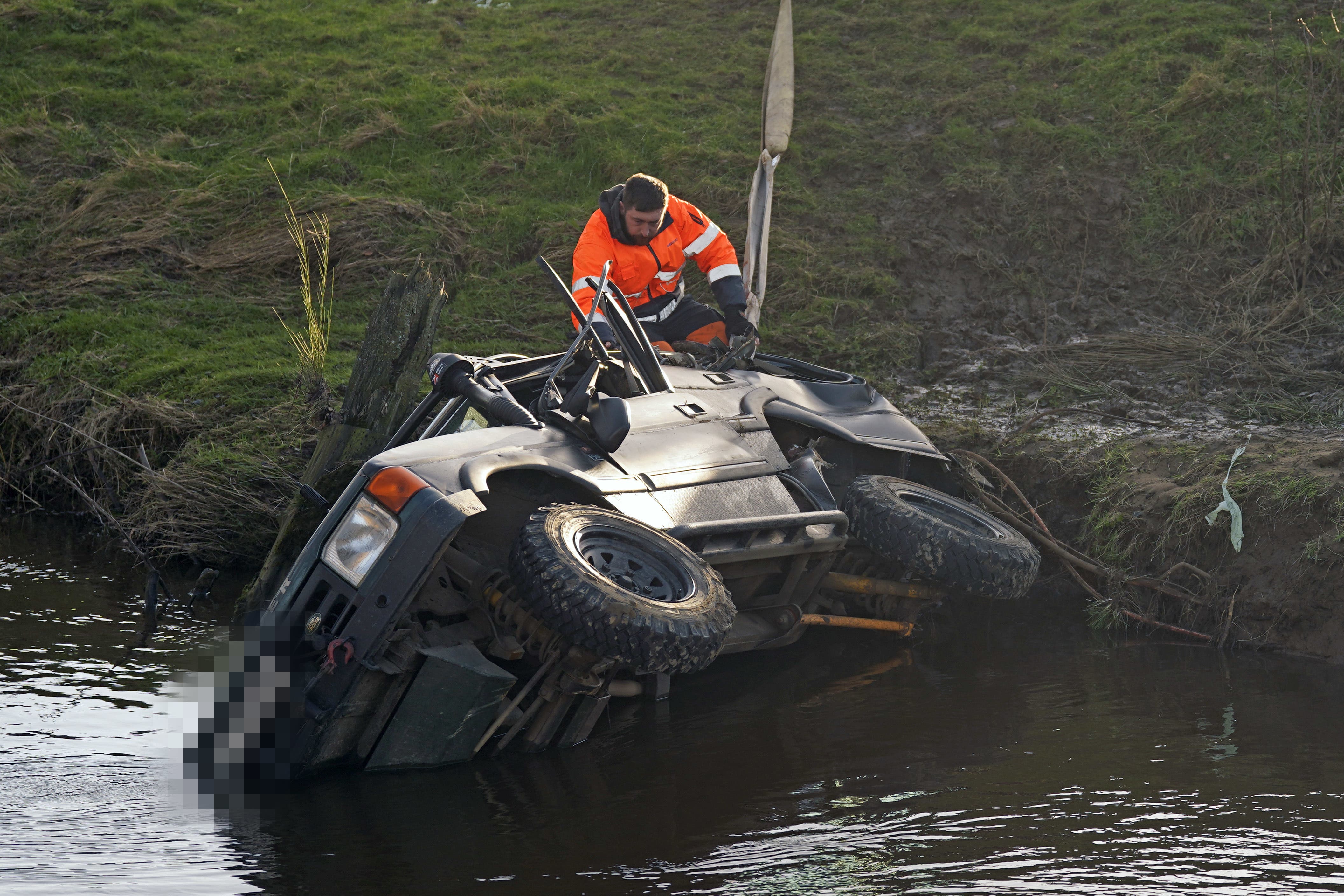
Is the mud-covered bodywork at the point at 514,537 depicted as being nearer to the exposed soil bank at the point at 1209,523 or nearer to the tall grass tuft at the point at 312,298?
the exposed soil bank at the point at 1209,523

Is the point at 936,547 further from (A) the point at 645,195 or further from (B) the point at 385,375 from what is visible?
(B) the point at 385,375

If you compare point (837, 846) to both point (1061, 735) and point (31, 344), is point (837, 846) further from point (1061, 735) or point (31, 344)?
point (31, 344)

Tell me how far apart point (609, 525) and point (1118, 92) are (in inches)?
390

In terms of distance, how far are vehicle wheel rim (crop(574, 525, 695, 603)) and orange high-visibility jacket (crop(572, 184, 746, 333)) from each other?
9.25 ft

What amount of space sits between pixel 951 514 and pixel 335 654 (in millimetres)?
3360

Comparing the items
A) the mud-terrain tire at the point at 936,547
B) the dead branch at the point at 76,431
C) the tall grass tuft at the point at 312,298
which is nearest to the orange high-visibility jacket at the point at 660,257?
the tall grass tuft at the point at 312,298

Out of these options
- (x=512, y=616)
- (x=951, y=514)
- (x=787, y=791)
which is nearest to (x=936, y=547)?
(x=951, y=514)

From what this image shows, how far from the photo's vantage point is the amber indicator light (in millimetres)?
4824

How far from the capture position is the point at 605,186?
12859 millimetres

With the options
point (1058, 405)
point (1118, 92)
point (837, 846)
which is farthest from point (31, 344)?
point (1118, 92)

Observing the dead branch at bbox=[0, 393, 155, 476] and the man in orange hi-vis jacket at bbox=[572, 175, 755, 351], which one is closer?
the man in orange hi-vis jacket at bbox=[572, 175, 755, 351]

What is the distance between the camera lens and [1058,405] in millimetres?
8758

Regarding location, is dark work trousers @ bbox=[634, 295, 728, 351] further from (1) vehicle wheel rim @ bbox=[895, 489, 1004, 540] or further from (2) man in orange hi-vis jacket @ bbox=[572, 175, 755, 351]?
(1) vehicle wheel rim @ bbox=[895, 489, 1004, 540]

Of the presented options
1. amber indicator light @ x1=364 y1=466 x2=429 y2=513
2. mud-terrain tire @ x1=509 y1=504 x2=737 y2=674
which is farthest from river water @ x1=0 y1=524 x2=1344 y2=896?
amber indicator light @ x1=364 y1=466 x2=429 y2=513
